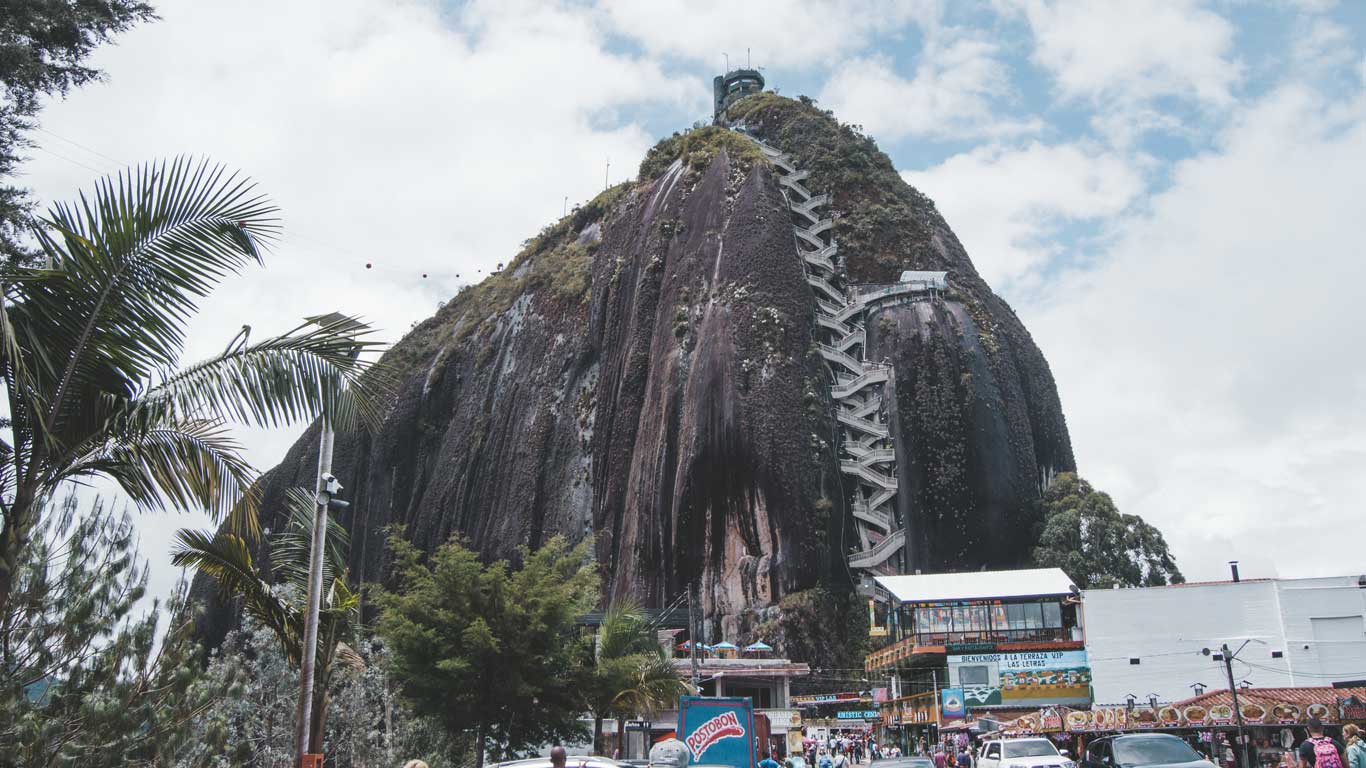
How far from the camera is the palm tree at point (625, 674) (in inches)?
919

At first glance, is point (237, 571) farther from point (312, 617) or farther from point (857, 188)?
point (857, 188)

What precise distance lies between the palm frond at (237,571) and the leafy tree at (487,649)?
8.72 metres

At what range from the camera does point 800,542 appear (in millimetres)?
59844

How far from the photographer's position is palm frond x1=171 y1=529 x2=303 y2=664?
10.1 meters

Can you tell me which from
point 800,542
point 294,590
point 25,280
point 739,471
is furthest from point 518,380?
point 25,280

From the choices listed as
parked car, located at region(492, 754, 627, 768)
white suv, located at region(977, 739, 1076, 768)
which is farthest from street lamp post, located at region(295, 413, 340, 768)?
Result: white suv, located at region(977, 739, 1076, 768)

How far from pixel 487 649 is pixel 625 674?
12.3 feet

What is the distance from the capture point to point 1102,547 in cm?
5938

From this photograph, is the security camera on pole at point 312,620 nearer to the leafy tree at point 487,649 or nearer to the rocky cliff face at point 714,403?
the leafy tree at point 487,649

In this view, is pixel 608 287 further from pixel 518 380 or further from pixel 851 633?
pixel 851 633

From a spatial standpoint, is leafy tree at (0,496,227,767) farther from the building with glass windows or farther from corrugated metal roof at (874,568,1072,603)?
corrugated metal roof at (874,568,1072,603)

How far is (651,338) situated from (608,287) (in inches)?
343

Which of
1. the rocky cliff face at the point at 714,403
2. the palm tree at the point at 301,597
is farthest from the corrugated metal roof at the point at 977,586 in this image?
the palm tree at the point at 301,597

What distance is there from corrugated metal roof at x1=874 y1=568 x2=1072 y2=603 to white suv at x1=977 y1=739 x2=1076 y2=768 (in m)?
26.0
